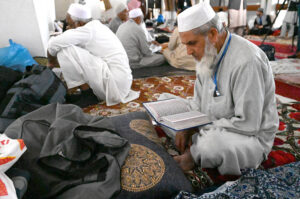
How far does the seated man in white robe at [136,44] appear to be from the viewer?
3.53 metres

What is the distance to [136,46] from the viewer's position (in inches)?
144

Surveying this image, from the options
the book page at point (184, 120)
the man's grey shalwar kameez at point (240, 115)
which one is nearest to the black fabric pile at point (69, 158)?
the book page at point (184, 120)

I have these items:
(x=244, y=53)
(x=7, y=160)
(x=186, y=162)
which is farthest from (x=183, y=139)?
(x=7, y=160)

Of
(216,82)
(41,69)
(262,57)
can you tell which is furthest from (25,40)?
(262,57)

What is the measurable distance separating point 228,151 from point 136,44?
273 cm

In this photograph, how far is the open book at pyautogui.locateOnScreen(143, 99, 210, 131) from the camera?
4.17ft

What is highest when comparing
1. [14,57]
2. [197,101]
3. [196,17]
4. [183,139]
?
[196,17]

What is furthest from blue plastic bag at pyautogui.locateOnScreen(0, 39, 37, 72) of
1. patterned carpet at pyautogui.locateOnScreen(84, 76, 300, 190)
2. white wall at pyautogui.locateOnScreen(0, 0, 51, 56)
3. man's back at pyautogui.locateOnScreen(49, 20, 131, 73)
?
patterned carpet at pyautogui.locateOnScreen(84, 76, 300, 190)

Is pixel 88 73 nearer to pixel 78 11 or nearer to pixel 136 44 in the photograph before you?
pixel 78 11

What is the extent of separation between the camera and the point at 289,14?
605cm

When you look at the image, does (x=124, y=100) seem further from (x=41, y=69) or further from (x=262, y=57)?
(x=262, y=57)

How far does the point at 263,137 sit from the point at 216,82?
41 centimetres

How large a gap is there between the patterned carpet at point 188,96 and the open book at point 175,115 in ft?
0.56

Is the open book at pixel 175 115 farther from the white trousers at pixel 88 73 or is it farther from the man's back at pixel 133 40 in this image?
the man's back at pixel 133 40
